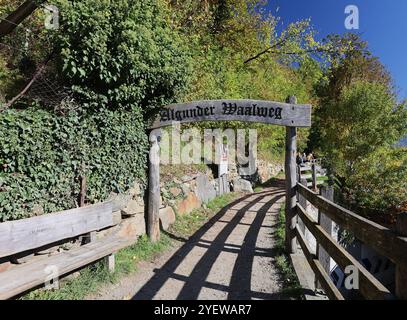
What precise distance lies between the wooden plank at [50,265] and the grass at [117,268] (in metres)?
0.32

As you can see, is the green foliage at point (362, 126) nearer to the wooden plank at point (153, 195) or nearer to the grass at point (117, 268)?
the grass at point (117, 268)

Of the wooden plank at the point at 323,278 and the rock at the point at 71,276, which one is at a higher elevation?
the wooden plank at the point at 323,278

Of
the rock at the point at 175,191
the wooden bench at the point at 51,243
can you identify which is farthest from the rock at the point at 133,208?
the rock at the point at 175,191

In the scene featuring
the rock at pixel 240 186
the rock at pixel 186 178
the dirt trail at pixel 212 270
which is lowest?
the dirt trail at pixel 212 270

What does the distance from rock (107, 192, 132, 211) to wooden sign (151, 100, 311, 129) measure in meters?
1.50

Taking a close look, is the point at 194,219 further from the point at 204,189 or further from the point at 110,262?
the point at 110,262

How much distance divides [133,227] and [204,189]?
4593 mm

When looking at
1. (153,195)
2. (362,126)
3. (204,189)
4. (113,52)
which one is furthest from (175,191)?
(362,126)

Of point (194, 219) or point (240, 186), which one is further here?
point (240, 186)

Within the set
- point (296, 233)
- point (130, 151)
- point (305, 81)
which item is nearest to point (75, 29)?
point (130, 151)

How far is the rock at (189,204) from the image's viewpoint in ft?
28.0

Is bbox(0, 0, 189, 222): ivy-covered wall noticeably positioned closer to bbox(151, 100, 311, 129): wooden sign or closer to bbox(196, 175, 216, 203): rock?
bbox(151, 100, 311, 129): wooden sign

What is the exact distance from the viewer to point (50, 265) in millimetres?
3834
